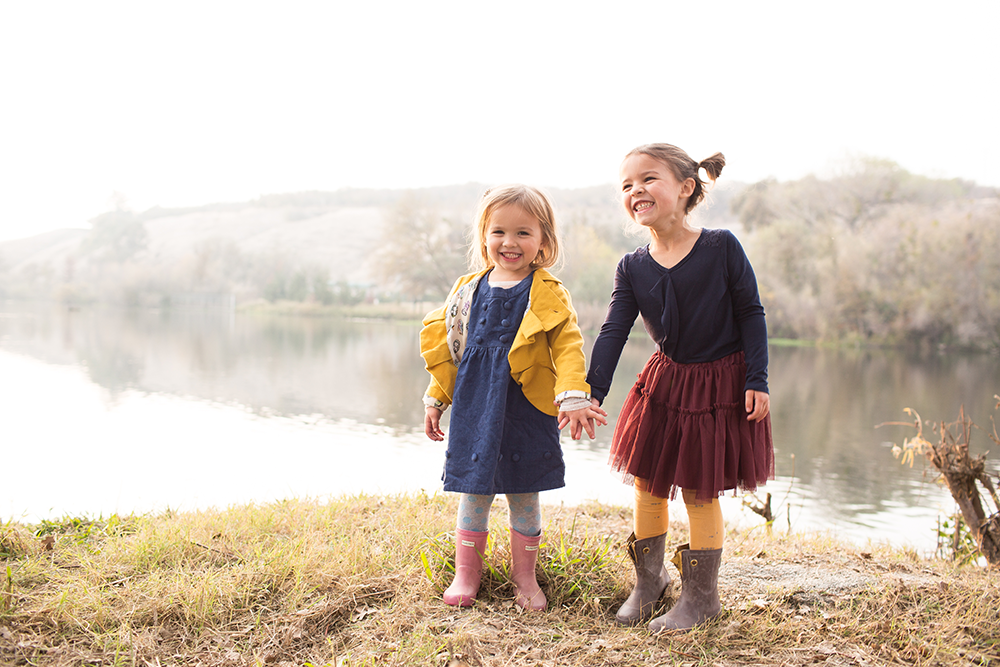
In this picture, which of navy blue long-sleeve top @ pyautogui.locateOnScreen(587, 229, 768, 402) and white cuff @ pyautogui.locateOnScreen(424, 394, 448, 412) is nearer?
navy blue long-sleeve top @ pyautogui.locateOnScreen(587, 229, 768, 402)

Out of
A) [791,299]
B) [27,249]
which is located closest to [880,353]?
[791,299]

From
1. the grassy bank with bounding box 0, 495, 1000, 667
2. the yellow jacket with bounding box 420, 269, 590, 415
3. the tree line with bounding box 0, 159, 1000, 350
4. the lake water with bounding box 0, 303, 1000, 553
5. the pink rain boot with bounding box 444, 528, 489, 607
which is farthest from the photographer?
the tree line with bounding box 0, 159, 1000, 350

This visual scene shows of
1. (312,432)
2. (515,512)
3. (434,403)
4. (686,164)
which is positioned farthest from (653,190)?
(312,432)

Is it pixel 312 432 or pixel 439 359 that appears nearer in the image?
pixel 439 359

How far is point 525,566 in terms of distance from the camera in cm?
200

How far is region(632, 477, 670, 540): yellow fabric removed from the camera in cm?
203

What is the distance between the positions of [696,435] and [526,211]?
2.69 feet

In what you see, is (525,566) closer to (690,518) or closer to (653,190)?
(690,518)

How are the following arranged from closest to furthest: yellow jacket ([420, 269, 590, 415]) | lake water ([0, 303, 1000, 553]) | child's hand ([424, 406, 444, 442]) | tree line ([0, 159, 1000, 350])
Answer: yellow jacket ([420, 269, 590, 415]), child's hand ([424, 406, 444, 442]), lake water ([0, 303, 1000, 553]), tree line ([0, 159, 1000, 350])

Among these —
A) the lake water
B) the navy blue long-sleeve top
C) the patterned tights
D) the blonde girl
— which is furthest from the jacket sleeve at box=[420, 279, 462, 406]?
the lake water

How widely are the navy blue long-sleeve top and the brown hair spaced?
0.51ft

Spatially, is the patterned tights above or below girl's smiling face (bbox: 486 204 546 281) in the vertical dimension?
below

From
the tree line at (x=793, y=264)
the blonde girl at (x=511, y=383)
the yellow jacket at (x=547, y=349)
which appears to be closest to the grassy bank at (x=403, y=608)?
the blonde girl at (x=511, y=383)

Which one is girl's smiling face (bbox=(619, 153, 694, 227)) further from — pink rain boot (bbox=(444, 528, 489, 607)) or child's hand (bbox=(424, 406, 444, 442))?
pink rain boot (bbox=(444, 528, 489, 607))
